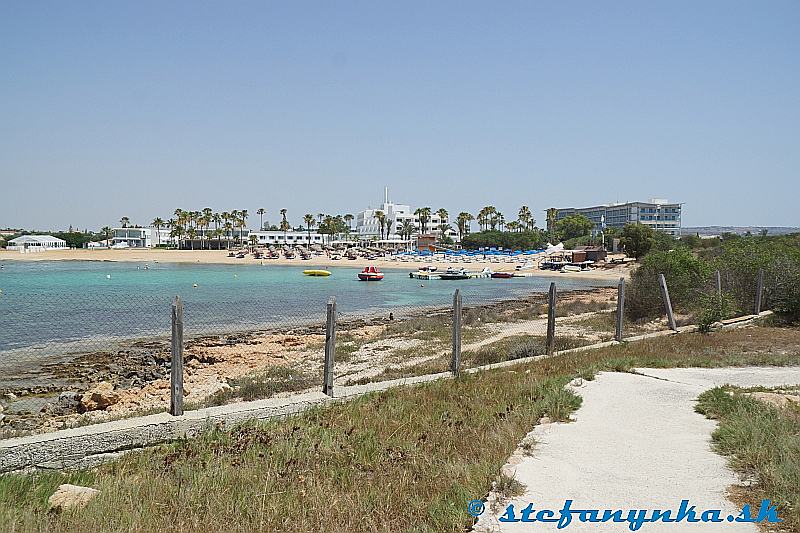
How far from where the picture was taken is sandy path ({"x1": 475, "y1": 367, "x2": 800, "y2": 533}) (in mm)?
5168

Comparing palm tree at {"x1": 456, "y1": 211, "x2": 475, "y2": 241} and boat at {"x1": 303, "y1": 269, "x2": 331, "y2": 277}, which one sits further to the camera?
palm tree at {"x1": 456, "y1": 211, "x2": 475, "y2": 241}

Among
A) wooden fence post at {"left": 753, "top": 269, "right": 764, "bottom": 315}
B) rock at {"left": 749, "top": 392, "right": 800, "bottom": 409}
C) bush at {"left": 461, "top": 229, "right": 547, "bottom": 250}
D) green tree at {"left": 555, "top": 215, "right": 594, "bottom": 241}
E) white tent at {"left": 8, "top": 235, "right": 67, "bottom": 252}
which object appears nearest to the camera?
rock at {"left": 749, "top": 392, "right": 800, "bottom": 409}

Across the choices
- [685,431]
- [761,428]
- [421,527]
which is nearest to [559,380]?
[685,431]

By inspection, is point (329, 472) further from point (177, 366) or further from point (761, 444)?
point (761, 444)

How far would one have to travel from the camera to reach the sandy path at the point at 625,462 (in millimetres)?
5168

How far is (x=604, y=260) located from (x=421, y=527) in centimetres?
10212

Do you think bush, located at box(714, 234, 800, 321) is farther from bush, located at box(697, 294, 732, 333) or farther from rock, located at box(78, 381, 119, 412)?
rock, located at box(78, 381, 119, 412)

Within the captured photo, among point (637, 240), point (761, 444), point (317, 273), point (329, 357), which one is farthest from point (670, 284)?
point (637, 240)

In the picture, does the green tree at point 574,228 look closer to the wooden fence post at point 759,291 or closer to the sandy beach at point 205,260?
the sandy beach at point 205,260

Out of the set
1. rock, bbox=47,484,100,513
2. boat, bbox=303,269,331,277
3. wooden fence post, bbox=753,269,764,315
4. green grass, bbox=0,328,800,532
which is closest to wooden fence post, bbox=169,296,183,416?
green grass, bbox=0,328,800,532

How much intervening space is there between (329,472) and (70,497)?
218 centimetres

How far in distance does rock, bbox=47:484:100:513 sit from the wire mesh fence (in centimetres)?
231

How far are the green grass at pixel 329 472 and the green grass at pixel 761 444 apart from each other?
5.93ft

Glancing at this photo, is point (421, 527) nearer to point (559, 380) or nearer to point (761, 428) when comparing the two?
point (761, 428)
